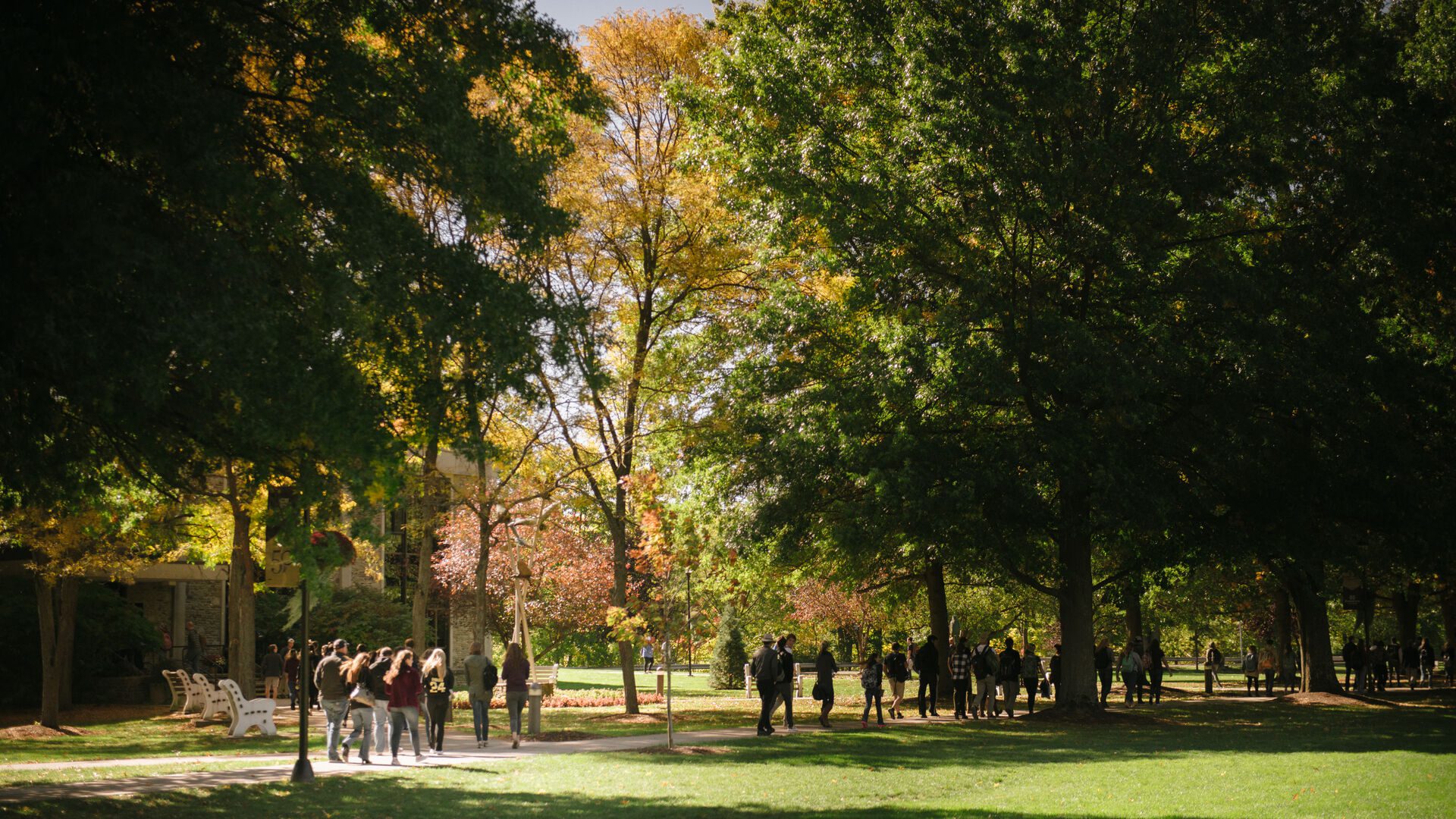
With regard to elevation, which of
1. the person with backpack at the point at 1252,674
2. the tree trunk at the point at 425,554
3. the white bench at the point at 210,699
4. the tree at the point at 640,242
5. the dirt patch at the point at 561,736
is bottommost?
the person with backpack at the point at 1252,674

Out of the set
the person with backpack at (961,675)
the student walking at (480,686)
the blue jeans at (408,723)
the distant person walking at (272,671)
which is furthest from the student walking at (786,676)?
the distant person walking at (272,671)

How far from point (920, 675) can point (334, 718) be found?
15.3 metres

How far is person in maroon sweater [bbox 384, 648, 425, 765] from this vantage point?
1839cm

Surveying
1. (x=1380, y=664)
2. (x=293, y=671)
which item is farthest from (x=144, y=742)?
(x=1380, y=664)

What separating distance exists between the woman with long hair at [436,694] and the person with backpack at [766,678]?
5.82 metres

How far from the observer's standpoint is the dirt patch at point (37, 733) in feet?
73.7

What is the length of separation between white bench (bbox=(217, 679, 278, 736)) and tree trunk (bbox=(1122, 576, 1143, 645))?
17736 millimetres

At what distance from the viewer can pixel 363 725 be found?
60.1ft

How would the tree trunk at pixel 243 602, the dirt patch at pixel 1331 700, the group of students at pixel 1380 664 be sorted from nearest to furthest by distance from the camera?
the tree trunk at pixel 243 602, the dirt patch at pixel 1331 700, the group of students at pixel 1380 664

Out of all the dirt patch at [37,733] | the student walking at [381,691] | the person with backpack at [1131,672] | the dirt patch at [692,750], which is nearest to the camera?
the student walking at [381,691]

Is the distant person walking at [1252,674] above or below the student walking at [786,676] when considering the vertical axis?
below

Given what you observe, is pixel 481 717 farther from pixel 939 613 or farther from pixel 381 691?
pixel 939 613

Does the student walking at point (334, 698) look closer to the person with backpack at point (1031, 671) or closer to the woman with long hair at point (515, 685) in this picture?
the woman with long hair at point (515, 685)

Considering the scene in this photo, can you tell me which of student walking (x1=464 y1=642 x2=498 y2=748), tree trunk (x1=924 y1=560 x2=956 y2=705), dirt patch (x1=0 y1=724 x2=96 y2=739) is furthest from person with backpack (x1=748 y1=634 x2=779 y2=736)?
dirt patch (x1=0 y1=724 x2=96 y2=739)
